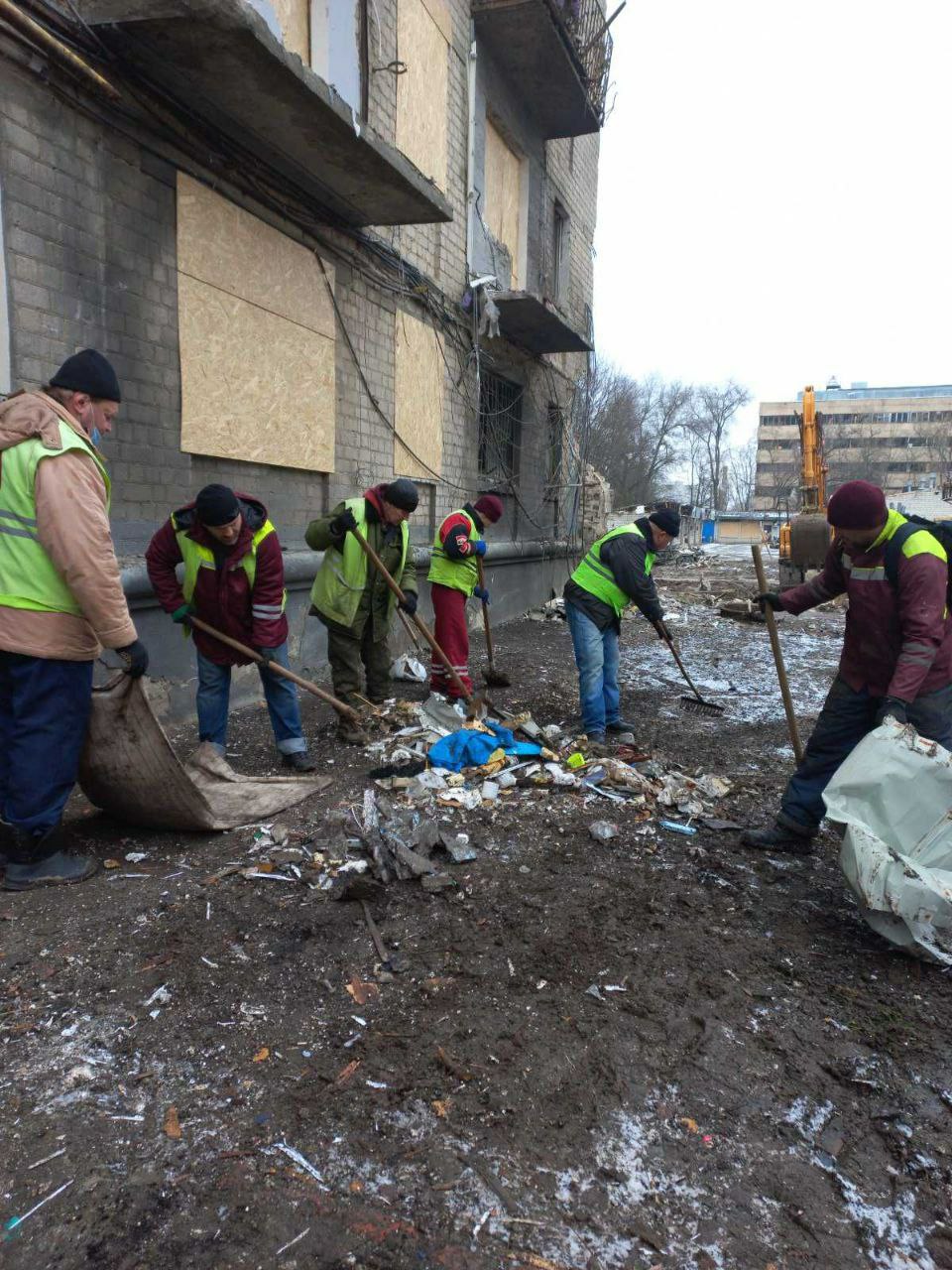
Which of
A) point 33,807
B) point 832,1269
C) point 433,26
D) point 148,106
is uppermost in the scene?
point 433,26

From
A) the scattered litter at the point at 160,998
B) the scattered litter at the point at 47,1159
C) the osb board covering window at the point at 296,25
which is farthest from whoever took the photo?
the osb board covering window at the point at 296,25

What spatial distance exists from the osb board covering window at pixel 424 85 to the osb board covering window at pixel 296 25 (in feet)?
5.19

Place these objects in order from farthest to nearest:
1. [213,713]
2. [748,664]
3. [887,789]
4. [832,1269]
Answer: [748,664] → [213,713] → [887,789] → [832,1269]

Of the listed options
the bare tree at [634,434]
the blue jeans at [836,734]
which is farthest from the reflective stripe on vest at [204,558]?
the bare tree at [634,434]

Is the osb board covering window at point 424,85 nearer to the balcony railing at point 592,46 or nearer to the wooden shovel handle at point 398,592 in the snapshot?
the balcony railing at point 592,46

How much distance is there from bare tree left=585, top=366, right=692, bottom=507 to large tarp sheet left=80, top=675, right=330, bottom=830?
98.8ft

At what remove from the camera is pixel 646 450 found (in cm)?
5106

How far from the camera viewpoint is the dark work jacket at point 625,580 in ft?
16.5

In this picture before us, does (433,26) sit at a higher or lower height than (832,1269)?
higher

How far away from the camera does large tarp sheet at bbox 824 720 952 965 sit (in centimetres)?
253

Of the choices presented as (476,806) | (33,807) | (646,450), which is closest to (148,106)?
(33,807)

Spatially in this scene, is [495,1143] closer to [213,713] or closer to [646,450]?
[213,713]

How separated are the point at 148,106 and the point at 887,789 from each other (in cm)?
539

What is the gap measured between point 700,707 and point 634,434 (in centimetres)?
4464
